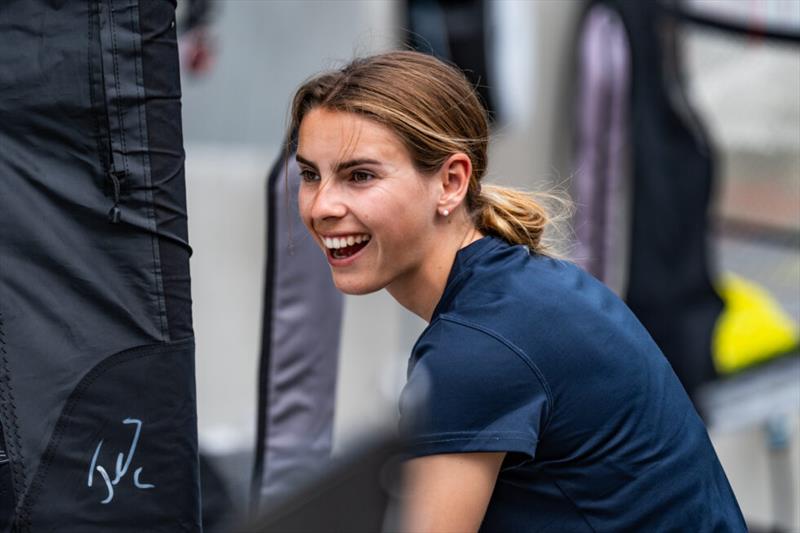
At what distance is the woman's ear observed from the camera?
1538 millimetres

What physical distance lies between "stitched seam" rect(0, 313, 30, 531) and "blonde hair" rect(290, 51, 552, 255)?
0.50 m

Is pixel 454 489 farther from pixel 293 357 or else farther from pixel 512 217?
pixel 293 357

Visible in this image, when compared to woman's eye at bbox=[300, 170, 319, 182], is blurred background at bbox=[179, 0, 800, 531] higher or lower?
lower

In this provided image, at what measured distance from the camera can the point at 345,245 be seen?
152cm

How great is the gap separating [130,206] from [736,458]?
2.89m

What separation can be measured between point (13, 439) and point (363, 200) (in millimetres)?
485

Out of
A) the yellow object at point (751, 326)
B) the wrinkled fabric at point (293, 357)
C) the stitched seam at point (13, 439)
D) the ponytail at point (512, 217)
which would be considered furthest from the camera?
the yellow object at point (751, 326)

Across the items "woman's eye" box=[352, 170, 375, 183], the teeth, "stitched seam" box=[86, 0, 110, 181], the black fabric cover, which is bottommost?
the black fabric cover

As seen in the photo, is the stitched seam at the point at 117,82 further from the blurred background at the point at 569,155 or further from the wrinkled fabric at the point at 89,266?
the blurred background at the point at 569,155

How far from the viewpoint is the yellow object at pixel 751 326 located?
3871mm

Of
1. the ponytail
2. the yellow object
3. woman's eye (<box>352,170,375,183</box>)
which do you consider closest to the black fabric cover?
the yellow object

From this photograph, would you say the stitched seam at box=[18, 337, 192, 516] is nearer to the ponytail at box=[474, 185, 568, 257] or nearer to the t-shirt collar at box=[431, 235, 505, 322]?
the t-shirt collar at box=[431, 235, 505, 322]

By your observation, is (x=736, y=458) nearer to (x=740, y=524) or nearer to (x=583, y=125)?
(x=583, y=125)

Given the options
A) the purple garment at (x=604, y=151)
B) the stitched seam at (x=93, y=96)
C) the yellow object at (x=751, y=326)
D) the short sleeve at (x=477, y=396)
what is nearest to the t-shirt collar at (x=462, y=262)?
the short sleeve at (x=477, y=396)
